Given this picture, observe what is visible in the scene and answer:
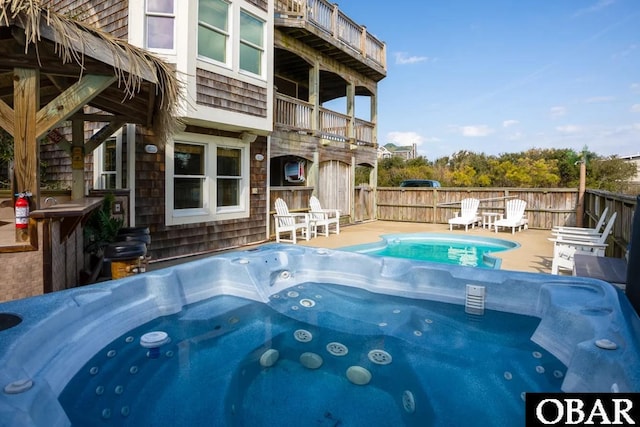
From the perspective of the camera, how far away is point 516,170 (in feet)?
86.2

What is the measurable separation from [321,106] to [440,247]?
5330mm

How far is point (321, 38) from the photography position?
988 centimetres

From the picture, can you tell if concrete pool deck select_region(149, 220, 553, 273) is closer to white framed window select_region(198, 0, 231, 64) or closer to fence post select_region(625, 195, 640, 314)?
fence post select_region(625, 195, 640, 314)

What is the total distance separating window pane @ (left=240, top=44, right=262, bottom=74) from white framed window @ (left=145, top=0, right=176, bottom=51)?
4.95 ft

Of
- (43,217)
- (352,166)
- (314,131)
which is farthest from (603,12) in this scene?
(43,217)

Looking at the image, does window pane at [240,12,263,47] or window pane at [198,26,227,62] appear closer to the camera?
window pane at [198,26,227,62]

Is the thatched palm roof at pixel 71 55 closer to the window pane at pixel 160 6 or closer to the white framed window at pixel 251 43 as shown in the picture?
the window pane at pixel 160 6

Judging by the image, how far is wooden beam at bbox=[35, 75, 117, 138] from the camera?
3.43 m

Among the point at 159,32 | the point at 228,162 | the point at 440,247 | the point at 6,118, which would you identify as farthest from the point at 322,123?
the point at 6,118

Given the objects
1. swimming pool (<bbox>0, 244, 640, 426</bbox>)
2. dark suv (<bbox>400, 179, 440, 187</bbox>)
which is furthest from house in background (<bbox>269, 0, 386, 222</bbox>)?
swimming pool (<bbox>0, 244, 640, 426</bbox>)

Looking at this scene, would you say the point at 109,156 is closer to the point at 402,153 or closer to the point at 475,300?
the point at 475,300

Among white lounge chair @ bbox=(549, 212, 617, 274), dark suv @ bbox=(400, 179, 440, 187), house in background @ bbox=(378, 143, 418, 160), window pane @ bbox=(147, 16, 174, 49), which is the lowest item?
white lounge chair @ bbox=(549, 212, 617, 274)

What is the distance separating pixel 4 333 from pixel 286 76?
1128cm

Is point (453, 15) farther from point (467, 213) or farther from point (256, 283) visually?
point (256, 283)
